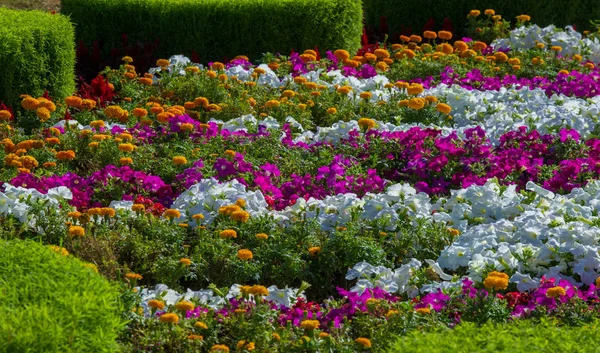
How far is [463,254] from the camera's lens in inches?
224

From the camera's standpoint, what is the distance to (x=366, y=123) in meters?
7.49

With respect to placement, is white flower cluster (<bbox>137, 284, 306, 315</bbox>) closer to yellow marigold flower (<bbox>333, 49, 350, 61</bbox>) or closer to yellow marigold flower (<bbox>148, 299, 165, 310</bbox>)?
yellow marigold flower (<bbox>148, 299, 165, 310</bbox>)

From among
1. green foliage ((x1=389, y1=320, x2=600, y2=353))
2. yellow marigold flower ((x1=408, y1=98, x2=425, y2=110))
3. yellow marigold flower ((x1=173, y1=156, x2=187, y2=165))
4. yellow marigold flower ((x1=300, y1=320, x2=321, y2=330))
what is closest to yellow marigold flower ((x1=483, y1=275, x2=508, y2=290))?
green foliage ((x1=389, y1=320, x2=600, y2=353))

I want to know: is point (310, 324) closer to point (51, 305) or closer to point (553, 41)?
point (51, 305)

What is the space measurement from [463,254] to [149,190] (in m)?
2.04

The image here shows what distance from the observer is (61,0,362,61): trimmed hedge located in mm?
9711

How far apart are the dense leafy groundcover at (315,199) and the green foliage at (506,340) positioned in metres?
0.03

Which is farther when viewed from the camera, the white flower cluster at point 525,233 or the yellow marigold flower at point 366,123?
the yellow marigold flower at point 366,123

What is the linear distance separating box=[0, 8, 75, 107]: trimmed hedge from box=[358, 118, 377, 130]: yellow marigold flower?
2540 mm

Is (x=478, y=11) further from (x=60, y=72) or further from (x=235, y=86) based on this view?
(x=60, y=72)

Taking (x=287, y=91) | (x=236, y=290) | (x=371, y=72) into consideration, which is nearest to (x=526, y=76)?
(x=371, y=72)

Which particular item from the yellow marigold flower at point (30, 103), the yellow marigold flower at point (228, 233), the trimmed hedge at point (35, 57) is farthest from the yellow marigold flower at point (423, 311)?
the trimmed hedge at point (35, 57)

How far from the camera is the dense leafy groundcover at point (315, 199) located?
16.5ft

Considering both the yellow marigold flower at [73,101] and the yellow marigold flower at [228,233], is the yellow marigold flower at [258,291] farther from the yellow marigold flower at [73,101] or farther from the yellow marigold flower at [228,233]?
the yellow marigold flower at [73,101]
